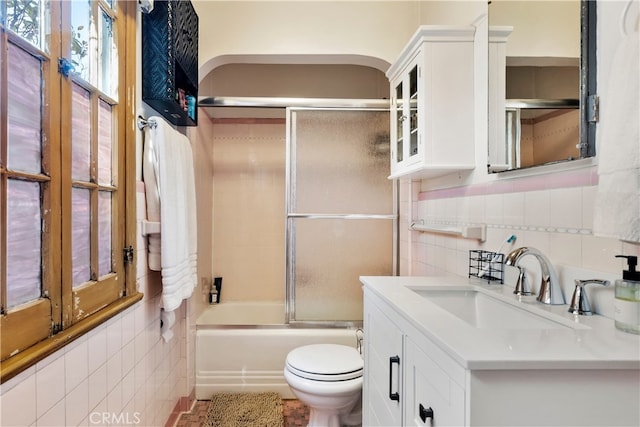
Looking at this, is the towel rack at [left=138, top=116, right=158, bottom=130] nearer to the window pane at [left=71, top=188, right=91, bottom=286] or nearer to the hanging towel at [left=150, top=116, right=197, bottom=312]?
the hanging towel at [left=150, top=116, right=197, bottom=312]

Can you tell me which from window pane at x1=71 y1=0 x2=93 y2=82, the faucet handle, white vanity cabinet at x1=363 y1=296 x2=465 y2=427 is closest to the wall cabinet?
window pane at x1=71 y1=0 x2=93 y2=82

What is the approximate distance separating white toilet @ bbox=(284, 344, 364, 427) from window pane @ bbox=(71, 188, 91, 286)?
111cm

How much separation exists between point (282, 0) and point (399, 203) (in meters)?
1.56

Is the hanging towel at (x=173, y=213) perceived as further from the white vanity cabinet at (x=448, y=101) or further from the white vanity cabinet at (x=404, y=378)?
the white vanity cabinet at (x=448, y=101)

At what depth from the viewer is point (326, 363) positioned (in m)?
1.91

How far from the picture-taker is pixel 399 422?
107 cm

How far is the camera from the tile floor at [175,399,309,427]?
7.12 feet

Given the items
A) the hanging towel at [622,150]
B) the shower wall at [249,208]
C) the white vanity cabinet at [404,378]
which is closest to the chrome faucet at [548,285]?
the hanging towel at [622,150]

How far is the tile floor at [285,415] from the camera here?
2170mm

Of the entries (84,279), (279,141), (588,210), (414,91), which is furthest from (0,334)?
(279,141)

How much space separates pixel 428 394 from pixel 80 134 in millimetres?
1315

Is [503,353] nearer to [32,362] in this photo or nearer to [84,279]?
[32,362]

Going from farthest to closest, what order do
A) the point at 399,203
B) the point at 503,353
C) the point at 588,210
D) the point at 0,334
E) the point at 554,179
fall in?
the point at 399,203
the point at 554,179
the point at 588,210
the point at 0,334
the point at 503,353

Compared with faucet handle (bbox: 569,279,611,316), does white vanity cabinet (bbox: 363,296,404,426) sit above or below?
below
